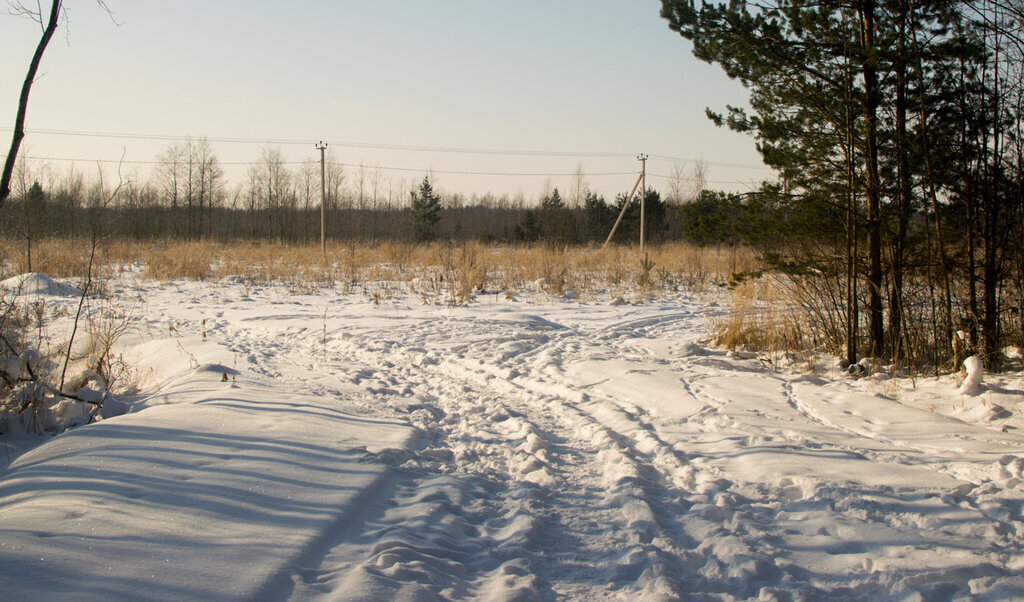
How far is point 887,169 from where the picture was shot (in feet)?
19.8

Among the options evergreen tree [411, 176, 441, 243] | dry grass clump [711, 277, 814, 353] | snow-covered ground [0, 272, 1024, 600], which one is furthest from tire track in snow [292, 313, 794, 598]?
evergreen tree [411, 176, 441, 243]

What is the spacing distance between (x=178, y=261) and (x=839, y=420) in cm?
1685

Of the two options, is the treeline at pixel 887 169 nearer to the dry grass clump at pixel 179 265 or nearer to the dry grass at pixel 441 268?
the dry grass at pixel 441 268

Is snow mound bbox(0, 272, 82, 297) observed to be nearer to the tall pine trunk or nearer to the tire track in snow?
the tire track in snow

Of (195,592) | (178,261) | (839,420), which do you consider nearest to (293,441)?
(195,592)

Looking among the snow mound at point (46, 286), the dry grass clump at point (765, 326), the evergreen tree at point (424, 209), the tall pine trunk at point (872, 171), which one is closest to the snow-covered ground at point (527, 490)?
the tall pine trunk at point (872, 171)

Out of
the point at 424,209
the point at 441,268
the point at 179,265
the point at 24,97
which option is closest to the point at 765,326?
the point at 24,97

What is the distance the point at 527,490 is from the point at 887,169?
5198 millimetres

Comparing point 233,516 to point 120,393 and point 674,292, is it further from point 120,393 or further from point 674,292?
point 674,292

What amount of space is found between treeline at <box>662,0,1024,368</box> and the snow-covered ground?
3.25 ft

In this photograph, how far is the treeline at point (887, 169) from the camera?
532 cm

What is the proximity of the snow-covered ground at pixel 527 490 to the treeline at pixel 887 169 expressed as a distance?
99 centimetres

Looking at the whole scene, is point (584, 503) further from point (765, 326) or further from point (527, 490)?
point (765, 326)

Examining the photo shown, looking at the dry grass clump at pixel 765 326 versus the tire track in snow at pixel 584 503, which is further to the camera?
the dry grass clump at pixel 765 326
